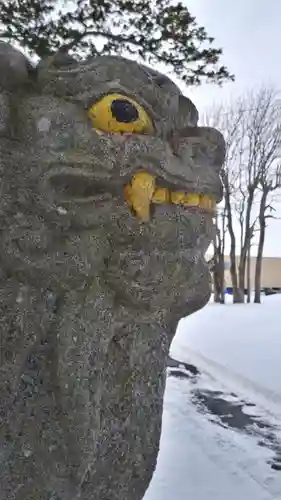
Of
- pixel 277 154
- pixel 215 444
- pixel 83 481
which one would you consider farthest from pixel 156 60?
pixel 277 154

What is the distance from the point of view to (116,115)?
1.06 m

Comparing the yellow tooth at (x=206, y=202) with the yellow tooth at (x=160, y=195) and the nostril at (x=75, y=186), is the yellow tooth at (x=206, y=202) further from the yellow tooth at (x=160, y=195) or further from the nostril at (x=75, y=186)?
the nostril at (x=75, y=186)

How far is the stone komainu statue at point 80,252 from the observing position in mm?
1031

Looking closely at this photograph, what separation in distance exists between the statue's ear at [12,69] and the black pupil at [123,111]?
0.20 metres

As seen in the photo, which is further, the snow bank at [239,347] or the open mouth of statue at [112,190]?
the snow bank at [239,347]

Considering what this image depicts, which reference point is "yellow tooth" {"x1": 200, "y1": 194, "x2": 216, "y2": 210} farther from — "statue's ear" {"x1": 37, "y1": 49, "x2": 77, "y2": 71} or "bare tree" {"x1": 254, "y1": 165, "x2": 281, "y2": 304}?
"bare tree" {"x1": 254, "y1": 165, "x2": 281, "y2": 304}

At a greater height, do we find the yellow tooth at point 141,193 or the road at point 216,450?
the yellow tooth at point 141,193

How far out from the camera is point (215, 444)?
3609 millimetres

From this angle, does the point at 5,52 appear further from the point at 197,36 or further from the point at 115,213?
the point at 197,36

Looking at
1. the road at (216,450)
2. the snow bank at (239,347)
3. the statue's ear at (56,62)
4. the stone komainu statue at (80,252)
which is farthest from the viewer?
the snow bank at (239,347)

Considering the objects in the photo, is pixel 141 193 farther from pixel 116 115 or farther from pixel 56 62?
pixel 56 62

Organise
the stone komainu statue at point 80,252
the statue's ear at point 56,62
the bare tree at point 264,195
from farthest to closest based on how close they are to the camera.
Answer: the bare tree at point 264,195 < the statue's ear at point 56,62 < the stone komainu statue at point 80,252

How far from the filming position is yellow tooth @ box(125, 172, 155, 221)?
1.06 metres

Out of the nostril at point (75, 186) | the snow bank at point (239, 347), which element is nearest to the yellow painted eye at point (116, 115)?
the nostril at point (75, 186)
